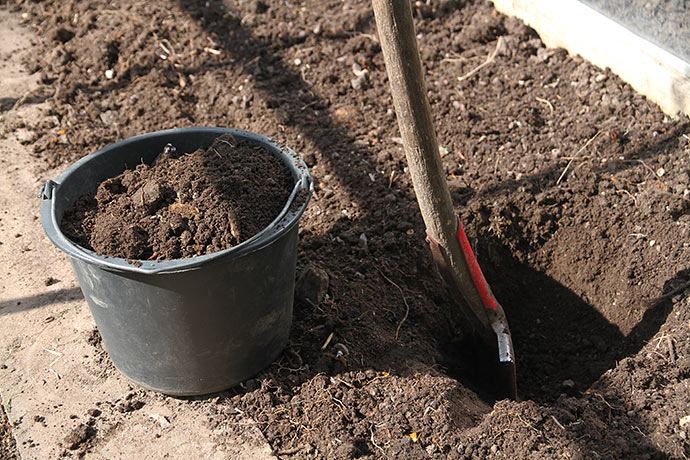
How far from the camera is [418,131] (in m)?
2.28

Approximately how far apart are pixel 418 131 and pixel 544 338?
4.57 ft

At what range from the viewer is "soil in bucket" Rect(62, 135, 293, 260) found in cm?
219

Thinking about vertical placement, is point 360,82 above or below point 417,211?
above

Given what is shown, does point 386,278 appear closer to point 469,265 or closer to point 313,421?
point 469,265

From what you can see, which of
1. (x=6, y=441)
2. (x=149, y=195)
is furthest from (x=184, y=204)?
(x=6, y=441)

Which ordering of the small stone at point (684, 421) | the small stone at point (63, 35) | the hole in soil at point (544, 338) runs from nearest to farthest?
the small stone at point (684, 421)
the hole in soil at point (544, 338)
the small stone at point (63, 35)

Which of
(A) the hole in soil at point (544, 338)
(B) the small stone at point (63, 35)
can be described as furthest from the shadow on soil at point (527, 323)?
(B) the small stone at point (63, 35)

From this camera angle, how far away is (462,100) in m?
3.81

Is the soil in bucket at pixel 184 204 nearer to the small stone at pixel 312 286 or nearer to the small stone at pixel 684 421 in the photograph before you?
the small stone at pixel 312 286

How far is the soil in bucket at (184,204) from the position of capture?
2193 millimetres

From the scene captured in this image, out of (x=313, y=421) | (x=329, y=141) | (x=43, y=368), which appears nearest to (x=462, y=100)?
(x=329, y=141)

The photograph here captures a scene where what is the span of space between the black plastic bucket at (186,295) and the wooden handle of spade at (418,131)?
0.41 metres

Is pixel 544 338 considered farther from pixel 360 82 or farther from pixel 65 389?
pixel 65 389

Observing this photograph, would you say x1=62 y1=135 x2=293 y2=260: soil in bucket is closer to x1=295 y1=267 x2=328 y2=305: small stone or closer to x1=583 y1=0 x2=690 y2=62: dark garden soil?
x1=295 y1=267 x2=328 y2=305: small stone
